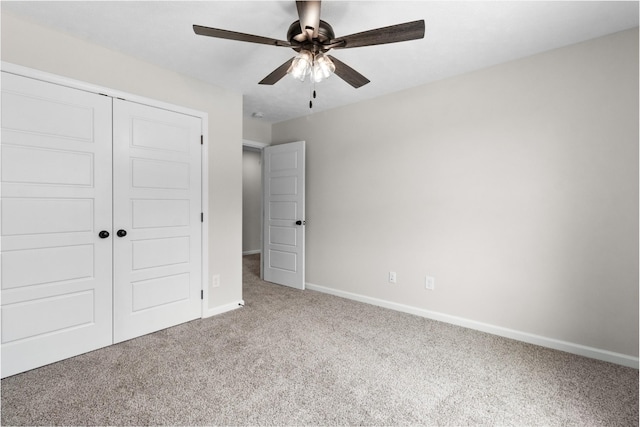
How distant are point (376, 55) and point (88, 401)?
3.11 meters

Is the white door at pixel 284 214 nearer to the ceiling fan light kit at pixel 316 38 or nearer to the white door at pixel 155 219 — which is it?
the white door at pixel 155 219

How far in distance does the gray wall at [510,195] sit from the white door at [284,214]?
24.6 inches

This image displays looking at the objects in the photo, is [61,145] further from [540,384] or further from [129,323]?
[540,384]

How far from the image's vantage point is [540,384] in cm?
202

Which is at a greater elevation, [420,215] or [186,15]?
[186,15]

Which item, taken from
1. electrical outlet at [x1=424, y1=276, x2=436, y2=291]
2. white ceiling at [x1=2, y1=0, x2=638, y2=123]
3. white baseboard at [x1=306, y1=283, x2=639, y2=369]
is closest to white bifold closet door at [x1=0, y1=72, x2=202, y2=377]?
white ceiling at [x1=2, y1=0, x2=638, y2=123]

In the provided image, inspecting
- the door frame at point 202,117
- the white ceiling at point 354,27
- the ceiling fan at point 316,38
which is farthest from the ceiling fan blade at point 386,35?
the door frame at point 202,117

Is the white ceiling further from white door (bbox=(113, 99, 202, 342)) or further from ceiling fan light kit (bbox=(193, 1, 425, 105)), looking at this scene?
white door (bbox=(113, 99, 202, 342))

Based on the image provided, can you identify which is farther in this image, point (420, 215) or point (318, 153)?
point (318, 153)

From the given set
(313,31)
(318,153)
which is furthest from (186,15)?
(318,153)

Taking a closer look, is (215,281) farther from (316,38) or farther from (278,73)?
(316,38)

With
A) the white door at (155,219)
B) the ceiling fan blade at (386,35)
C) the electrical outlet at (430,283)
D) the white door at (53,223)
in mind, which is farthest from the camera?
the electrical outlet at (430,283)

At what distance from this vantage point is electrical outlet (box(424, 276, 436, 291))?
3178 millimetres

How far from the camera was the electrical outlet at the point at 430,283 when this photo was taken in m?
3.18
